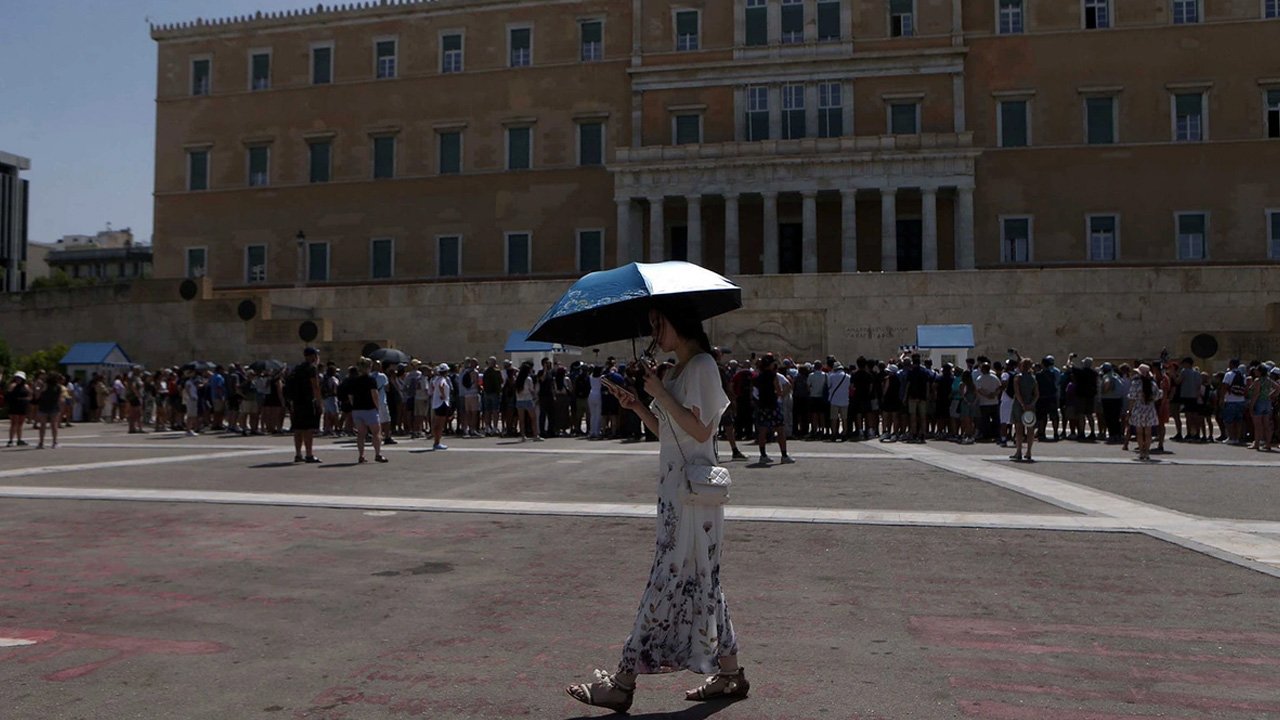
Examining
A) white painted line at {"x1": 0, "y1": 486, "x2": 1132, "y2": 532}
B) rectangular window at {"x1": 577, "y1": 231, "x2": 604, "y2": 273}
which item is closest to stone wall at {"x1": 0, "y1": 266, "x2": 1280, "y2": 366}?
rectangular window at {"x1": 577, "y1": 231, "x2": 604, "y2": 273}

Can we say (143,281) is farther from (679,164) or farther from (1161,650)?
(1161,650)

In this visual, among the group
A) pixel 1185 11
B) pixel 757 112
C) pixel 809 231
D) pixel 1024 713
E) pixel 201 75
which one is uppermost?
pixel 201 75

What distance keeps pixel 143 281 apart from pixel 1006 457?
30.5 metres

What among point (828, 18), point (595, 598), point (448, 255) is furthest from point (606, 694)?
point (448, 255)

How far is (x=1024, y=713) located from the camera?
4.66 meters

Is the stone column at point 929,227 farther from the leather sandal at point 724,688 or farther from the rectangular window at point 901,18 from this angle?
the leather sandal at point 724,688

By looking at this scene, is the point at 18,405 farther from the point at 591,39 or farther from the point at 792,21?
the point at 792,21

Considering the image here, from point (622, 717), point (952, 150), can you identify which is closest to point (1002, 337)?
point (952, 150)

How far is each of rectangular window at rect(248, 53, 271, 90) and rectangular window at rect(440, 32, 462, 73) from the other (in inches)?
383

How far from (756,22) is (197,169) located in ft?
98.3

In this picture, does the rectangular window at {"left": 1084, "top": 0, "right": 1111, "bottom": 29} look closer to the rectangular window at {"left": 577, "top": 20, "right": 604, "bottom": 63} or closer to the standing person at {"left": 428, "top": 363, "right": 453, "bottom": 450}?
the rectangular window at {"left": 577, "top": 20, "right": 604, "bottom": 63}

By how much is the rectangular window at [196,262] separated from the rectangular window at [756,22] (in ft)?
98.5

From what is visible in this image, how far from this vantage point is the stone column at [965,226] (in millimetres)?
42812

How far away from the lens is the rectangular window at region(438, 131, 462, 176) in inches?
1992
